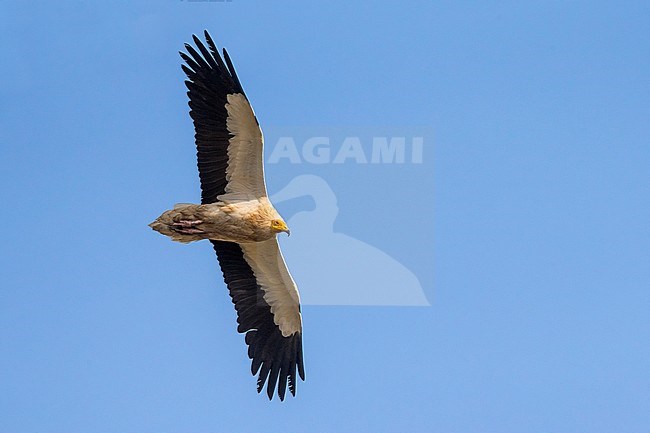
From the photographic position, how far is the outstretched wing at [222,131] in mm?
16469

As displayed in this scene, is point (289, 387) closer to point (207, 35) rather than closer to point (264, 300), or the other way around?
point (264, 300)

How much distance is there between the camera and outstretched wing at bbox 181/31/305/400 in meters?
16.5

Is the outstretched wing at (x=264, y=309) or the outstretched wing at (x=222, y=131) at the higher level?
the outstretched wing at (x=222, y=131)

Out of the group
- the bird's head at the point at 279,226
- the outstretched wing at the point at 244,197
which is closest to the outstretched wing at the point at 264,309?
the outstretched wing at the point at 244,197

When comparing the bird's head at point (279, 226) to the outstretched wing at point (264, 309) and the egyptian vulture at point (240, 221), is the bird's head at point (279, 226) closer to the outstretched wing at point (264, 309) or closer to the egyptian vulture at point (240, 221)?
the egyptian vulture at point (240, 221)

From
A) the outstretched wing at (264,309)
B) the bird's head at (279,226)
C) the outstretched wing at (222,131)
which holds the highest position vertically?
the outstretched wing at (222,131)

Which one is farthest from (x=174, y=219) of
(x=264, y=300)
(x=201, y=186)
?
(x=264, y=300)

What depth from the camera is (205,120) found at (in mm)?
16656

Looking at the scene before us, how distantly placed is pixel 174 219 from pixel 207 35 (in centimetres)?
239

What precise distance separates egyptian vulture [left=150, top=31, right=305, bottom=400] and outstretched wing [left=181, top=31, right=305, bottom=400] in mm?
13

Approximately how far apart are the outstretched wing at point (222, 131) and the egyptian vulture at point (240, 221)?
0.5 inches

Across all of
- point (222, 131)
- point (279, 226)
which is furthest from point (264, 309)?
point (222, 131)

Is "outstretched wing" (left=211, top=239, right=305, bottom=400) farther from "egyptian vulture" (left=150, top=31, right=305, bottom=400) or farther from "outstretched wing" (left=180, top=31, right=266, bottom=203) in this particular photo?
"outstretched wing" (left=180, top=31, right=266, bottom=203)

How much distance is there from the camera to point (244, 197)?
56.1 ft
